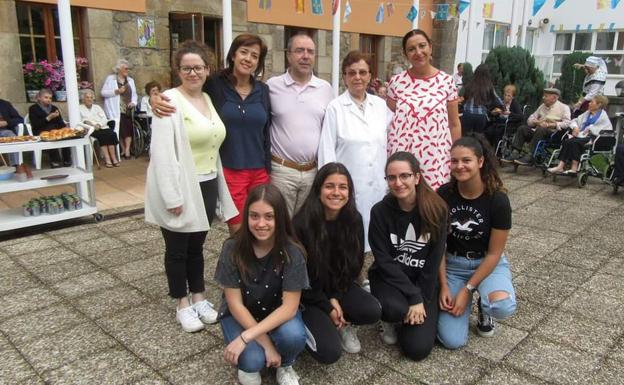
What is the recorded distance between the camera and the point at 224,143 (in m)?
2.95

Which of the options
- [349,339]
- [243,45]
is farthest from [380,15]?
[349,339]

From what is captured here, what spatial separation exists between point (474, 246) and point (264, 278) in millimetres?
1227

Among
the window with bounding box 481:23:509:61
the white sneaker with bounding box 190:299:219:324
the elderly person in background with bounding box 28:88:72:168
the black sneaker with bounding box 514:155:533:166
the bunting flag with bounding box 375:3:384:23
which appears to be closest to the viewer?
the white sneaker with bounding box 190:299:219:324

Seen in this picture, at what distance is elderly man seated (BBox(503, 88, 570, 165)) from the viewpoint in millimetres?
7297

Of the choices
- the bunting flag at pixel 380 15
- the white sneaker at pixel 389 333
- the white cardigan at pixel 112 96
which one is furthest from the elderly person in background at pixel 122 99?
the white sneaker at pixel 389 333

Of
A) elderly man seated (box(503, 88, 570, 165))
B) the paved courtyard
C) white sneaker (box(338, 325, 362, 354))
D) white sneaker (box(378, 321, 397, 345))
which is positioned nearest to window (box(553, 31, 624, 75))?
elderly man seated (box(503, 88, 570, 165))

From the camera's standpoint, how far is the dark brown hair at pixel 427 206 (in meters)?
2.72

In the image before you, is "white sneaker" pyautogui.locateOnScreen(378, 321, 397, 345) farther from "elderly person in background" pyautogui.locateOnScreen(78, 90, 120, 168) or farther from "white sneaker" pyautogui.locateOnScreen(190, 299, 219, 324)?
"elderly person in background" pyautogui.locateOnScreen(78, 90, 120, 168)

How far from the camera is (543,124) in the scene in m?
7.36

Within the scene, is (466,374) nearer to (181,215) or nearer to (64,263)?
(181,215)

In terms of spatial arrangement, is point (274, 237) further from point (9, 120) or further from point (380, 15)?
point (380, 15)

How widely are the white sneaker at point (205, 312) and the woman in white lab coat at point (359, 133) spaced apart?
1.06 meters

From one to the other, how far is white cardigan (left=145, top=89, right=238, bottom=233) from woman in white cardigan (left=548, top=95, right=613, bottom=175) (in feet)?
18.3

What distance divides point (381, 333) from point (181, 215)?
4.09 feet
